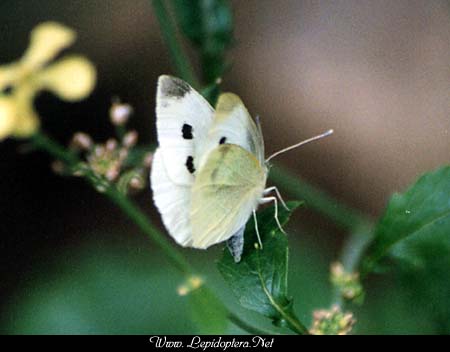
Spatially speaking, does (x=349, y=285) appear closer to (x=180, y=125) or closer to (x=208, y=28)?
(x=180, y=125)

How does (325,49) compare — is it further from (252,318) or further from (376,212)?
(252,318)

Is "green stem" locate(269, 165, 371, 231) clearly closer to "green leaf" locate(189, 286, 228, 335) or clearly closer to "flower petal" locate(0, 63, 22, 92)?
"green leaf" locate(189, 286, 228, 335)

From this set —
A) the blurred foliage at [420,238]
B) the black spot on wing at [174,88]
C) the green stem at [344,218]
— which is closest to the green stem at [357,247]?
the green stem at [344,218]

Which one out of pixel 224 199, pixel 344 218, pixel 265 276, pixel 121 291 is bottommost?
pixel 121 291

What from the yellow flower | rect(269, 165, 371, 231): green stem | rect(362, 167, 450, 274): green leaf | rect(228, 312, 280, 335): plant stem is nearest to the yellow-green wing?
rect(228, 312, 280, 335): plant stem

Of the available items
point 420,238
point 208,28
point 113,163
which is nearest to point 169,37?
point 208,28

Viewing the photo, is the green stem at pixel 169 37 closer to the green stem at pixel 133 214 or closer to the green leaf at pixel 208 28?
the green leaf at pixel 208 28
